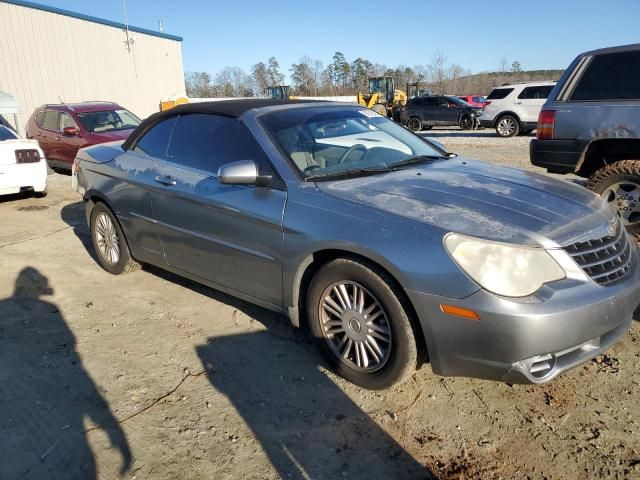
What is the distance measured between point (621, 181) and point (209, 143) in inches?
165

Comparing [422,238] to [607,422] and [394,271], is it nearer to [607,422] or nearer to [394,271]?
[394,271]

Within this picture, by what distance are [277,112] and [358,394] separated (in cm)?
202

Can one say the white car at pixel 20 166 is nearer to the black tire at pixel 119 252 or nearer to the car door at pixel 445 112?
the black tire at pixel 119 252

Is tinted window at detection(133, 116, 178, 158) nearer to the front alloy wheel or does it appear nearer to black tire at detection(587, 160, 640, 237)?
the front alloy wheel

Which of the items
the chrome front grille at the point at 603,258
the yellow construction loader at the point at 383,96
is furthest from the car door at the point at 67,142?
the yellow construction loader at the point at 383,96

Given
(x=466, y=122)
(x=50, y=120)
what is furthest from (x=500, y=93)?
(x=50, y=120)

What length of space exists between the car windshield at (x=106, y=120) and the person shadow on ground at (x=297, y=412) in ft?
29.8

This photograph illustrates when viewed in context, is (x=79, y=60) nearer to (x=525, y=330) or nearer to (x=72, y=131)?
(x=72, y=131)

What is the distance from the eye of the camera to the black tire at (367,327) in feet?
8.55

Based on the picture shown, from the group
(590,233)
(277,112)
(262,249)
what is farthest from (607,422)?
(277,112)

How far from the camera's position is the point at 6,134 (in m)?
8.60

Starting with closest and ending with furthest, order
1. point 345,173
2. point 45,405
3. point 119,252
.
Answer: point 45,405, point 345,173, point 119,252

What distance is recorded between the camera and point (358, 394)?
2855mm

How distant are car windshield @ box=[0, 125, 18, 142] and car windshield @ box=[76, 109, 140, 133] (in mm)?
2086
